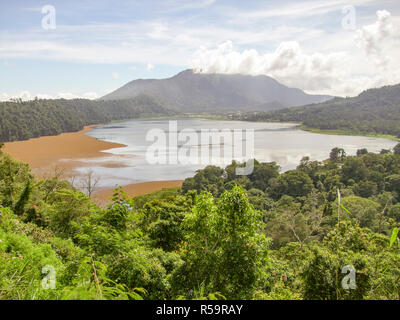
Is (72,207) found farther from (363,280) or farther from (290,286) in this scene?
(363,280)

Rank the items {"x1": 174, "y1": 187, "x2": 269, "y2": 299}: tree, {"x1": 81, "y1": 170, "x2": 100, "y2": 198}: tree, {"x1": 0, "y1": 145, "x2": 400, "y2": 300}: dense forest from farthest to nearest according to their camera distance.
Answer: {"x1": 81, "y1": 170, "x2": 100, "y2": 198}: tree, {"x1": 174, "y1": 187, "x2": 269, "y2": 299}: tree, {"x1": 0, "y1": 145, "x2": 400, "y2": 300}: dense forest

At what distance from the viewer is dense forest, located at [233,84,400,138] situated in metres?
101

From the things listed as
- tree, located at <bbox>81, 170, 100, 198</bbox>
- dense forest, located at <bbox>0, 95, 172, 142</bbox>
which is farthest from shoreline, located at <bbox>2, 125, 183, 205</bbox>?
dense forest, located at <bbox>0, 95, 172, 142</bbox>

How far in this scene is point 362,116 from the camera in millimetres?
126812

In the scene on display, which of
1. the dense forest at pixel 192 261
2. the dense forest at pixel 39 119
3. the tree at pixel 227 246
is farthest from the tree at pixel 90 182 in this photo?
the dense forest at pixel 39 119

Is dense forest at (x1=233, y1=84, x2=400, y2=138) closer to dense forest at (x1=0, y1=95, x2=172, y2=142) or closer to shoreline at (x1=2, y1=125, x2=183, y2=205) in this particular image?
dense forest at (x1=0, y1=95, x2=172, y2=142)

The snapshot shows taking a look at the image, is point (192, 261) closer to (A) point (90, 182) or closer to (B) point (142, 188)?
(B) point (142, 188)

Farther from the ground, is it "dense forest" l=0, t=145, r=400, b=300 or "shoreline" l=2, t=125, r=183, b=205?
"dense forest" l=0, t=145, r=400, b=300

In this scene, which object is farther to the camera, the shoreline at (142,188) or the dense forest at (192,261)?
the shoreline at (142,188)

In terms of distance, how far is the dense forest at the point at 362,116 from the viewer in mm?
100912

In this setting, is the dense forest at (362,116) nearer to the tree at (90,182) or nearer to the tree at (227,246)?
the tree at (90,182)

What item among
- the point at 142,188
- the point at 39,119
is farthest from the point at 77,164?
the point at 39,119
